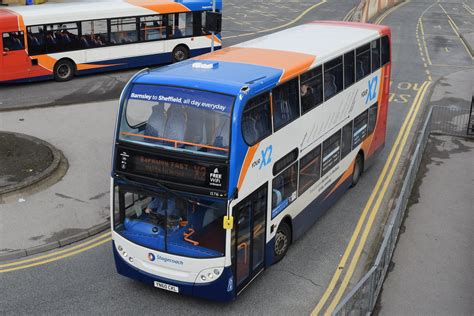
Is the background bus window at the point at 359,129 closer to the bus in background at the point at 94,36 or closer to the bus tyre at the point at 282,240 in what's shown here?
the bus tyre at the point at 282,240

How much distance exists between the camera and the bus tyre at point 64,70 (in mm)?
23953

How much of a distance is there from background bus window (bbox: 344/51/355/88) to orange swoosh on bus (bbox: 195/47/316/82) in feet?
5.56

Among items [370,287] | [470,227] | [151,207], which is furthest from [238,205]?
[470,227]

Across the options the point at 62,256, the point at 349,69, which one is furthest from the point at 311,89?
the point at 62,256

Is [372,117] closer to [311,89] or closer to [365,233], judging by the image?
[365,233]

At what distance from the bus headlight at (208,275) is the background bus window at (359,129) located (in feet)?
20.7

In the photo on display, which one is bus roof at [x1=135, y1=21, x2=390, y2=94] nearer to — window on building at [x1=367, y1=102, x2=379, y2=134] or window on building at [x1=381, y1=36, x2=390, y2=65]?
window on building at [x1=381, y1=36, x2=390, y2=65]

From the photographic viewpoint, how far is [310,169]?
39.4 ft

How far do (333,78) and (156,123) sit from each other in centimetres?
475

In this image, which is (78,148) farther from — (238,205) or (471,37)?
(471,37)

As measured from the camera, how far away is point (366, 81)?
1477 centimetres

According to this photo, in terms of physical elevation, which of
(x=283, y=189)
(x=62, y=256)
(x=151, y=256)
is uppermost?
(x=283, y=189)

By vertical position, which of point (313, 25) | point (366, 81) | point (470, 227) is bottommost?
point (470, 227)

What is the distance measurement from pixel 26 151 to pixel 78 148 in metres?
1.62
